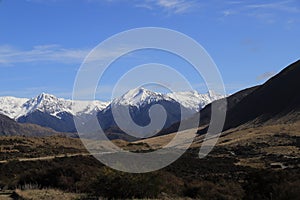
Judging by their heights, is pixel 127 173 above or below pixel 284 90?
below

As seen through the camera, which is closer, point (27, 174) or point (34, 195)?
point (34, 195)

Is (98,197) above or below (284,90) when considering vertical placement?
below

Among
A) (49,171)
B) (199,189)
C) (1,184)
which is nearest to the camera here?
(199,189)

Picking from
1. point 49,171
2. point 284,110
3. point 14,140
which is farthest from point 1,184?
point 284,110

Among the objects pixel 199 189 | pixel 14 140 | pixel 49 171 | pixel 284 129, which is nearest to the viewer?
pixel 199 189

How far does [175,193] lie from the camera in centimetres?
2933

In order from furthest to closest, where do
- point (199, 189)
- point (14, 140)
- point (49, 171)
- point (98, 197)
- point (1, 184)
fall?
point (14, 140) < point (1, 184) < point (49, 171) < point (199, 189) < point (98, 197)

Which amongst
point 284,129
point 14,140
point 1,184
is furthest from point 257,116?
point 1,184

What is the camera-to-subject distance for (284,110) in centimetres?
16838

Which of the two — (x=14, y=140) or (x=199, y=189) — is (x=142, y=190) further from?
(x=14, y=140)

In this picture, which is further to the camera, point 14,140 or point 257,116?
point 257,116

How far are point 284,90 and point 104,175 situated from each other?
162206 millimetres

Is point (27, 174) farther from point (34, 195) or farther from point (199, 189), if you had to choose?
point (199, 189)

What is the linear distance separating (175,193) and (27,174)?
456 inches
